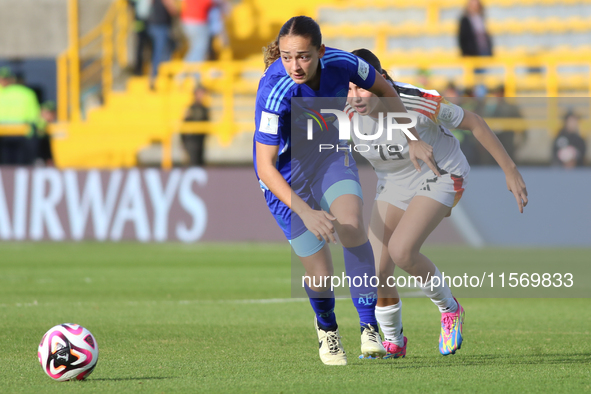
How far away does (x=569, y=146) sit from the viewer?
567 inches

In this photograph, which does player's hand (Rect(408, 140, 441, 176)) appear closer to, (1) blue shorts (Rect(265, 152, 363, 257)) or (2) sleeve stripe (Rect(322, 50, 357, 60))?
(1) blue shorts (Rect(265, 152, 363, 257))

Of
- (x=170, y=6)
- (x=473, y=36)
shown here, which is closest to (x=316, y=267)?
(x=473, y=36)

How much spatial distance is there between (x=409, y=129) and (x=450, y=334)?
4.29 ft

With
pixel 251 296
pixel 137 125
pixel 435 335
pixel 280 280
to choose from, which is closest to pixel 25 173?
pixel 137 125

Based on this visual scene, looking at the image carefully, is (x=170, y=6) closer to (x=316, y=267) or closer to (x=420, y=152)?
(x=420, y=152)

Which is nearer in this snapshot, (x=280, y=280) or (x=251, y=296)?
(x=251, y=296)

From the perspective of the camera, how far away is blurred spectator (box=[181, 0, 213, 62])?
62.6 ft

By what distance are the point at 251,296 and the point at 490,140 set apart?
3.90 metres

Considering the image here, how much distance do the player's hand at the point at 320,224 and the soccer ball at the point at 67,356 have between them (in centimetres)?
131

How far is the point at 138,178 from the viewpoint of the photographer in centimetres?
1552

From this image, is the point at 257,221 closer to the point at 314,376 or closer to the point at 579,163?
the point at 579,163

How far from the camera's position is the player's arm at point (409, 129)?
540 cm

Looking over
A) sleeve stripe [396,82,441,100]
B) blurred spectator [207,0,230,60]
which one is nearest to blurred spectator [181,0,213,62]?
blurred spectator [207,0,230,60]

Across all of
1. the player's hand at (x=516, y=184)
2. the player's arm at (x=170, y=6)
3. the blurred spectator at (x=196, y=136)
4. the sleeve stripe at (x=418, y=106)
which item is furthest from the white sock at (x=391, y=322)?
the player's arm at (x=170, y=6)
